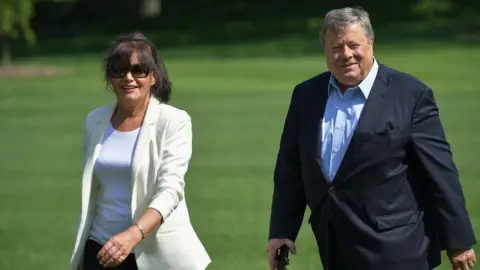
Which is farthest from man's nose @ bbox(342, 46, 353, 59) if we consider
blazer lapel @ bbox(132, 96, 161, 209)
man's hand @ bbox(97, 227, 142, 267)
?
man's hand @ bbox(97, 227, 142, 267)

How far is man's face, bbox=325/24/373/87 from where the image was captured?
5266 millimetres

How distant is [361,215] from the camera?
5.25 m

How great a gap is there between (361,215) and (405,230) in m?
0.20

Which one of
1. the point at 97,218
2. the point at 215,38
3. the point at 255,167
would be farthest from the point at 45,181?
the point at 215,38

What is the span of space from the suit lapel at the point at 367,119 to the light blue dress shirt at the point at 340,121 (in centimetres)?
3

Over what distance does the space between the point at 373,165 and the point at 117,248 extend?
1.18 meters

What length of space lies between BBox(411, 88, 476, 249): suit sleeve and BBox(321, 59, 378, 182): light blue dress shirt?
25 centimetres

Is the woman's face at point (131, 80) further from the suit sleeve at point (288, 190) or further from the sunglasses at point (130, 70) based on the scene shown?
the suit sleeve at point (288, 190)

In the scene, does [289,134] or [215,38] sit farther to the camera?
[215,38]

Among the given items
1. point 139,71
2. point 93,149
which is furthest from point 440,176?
point 93,149

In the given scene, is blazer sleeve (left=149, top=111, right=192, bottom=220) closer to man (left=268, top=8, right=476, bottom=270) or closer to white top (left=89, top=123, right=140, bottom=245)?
white top (left=89, top=123, right=140, bottom=245)

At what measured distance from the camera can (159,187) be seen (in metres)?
5.62

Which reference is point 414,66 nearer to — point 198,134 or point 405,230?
point 198,134

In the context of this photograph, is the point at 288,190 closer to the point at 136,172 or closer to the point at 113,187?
the point at 136,172
